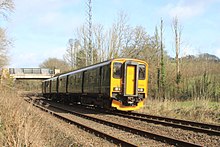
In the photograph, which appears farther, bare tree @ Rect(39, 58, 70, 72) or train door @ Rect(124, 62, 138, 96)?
bare tree @ Rect(39, 58, 70, 72)

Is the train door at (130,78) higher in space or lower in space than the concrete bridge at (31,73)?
lower

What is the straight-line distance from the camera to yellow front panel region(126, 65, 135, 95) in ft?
48.6

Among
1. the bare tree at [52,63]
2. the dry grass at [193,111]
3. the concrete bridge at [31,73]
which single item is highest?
the bare tree at [52,63]

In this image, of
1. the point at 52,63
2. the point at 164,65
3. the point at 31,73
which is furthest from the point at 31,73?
the point at 164,65

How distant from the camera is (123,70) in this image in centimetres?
1475

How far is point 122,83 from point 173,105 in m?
4.94

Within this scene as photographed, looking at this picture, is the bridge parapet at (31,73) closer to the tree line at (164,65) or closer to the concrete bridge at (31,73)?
the concrete bridge at (31,73)

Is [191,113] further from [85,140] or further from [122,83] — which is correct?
[85,140]

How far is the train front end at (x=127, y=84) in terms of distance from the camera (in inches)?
570

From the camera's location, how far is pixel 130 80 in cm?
1500

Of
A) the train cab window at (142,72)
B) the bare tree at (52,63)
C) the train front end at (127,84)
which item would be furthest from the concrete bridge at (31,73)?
the train front end at (127,84)

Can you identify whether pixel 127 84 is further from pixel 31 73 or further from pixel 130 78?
pixel 31 73

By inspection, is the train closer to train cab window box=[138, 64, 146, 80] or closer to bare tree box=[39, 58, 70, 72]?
train cab window box=[138, 64, 146, 80]

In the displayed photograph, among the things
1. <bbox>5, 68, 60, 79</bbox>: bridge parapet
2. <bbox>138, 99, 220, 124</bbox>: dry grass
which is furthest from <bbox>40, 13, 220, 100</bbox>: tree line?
<bbox>5, 68, 60, 79</bbox>: bridge parapet
